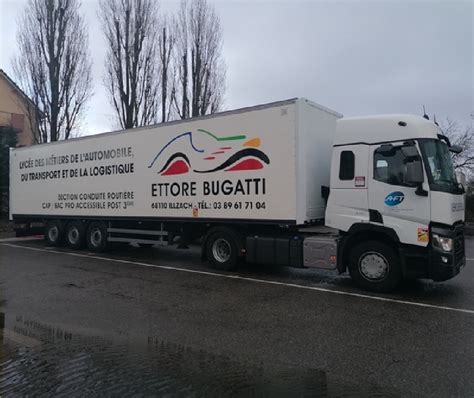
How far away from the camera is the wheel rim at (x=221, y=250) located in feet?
32.1

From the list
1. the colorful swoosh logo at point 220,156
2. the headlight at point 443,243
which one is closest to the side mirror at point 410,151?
the headlight at point 443,243

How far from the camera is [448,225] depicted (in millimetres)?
7090

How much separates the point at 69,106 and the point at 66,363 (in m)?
22.7

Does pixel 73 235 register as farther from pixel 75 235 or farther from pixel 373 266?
pixel 373 266

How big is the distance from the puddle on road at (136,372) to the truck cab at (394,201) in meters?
3.79

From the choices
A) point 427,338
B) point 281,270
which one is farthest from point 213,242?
point 427,338

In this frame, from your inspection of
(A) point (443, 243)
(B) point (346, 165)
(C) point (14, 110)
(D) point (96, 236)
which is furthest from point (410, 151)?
(C) point (14, 110)

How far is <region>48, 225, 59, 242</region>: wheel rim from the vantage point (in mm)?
14383

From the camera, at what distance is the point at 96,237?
13117 millimetres

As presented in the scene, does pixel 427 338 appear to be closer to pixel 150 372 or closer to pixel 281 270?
pixel 150 372

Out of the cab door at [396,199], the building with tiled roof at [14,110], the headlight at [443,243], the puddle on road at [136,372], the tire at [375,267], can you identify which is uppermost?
the building with tiled roof at [14,110]

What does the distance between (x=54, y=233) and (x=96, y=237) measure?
236cm

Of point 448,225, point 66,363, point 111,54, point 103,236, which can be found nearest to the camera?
point 66,363

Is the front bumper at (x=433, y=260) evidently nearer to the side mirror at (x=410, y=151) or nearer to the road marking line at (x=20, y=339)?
the side mirror at (x=410, y=151)
